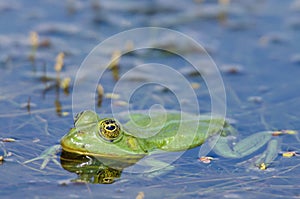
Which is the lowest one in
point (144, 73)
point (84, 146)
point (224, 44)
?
point (84, 146)

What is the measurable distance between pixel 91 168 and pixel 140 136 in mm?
604

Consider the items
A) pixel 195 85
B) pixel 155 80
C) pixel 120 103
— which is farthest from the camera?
pixel 155 80

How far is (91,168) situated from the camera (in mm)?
5949

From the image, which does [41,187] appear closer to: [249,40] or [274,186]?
[274,186]

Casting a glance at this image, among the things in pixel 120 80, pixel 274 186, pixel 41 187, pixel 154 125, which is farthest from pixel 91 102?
pixel 274 186

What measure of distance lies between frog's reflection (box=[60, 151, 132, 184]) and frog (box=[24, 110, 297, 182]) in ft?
0.03

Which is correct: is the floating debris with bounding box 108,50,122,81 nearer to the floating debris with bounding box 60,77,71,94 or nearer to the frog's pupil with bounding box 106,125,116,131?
the floating debris with bounding box 60,77,71,94

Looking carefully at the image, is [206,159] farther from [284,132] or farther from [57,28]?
[57,28]

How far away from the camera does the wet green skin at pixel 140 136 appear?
5902 mm

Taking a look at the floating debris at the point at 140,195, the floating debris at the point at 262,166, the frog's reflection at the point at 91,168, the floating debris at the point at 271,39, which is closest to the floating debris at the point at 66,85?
the frog's reflection at the point at 91,168

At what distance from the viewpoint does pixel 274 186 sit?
5.71 metres

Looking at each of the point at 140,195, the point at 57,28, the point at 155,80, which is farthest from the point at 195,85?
the point at 140,195

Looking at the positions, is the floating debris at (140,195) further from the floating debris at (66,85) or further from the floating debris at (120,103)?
the floating debris at (66,85)

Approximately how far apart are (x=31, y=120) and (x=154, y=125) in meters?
1.48
